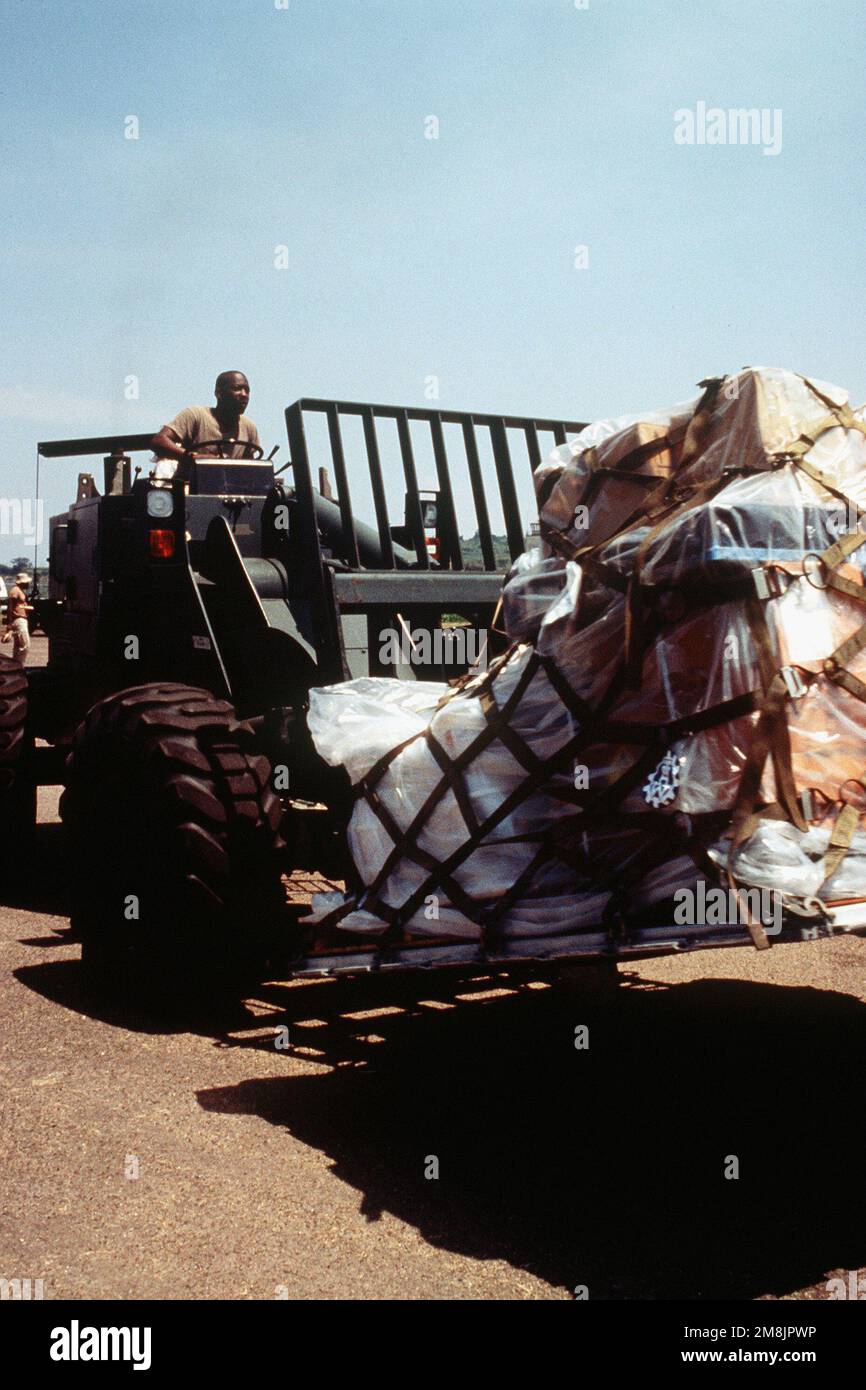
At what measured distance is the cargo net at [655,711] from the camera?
12.7ft

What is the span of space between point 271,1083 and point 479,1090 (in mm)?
774

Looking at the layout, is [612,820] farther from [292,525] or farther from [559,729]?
[292,525]

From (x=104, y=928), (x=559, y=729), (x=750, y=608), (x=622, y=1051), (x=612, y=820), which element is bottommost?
(x=622, y=1051)

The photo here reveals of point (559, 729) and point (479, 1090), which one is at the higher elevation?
point (559, 729)

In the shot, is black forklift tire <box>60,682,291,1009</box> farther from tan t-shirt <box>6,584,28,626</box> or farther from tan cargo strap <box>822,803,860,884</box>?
tan t-shirt <box>6,584,28,626</box>

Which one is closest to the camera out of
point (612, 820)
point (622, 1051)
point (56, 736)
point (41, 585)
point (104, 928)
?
point (612, 820)

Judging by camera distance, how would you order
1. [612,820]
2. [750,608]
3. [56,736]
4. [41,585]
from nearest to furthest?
[750,608] < [612,820] < [56,736] < [41,585]

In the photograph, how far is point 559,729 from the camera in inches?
175

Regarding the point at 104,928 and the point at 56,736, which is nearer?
the point at 104,928

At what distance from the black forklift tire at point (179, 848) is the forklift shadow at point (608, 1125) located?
51 centimetres

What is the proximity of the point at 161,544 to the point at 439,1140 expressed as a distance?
3622 mm

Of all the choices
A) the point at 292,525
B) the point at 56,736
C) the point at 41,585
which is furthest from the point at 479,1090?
the point at 41,585

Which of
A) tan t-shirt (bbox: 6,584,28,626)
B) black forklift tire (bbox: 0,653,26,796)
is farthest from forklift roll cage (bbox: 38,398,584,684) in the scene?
tan t-shirt (bbox: 6,584,28,626)

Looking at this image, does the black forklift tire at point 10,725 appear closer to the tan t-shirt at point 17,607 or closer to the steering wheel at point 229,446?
the steering wheel at point 229,446
